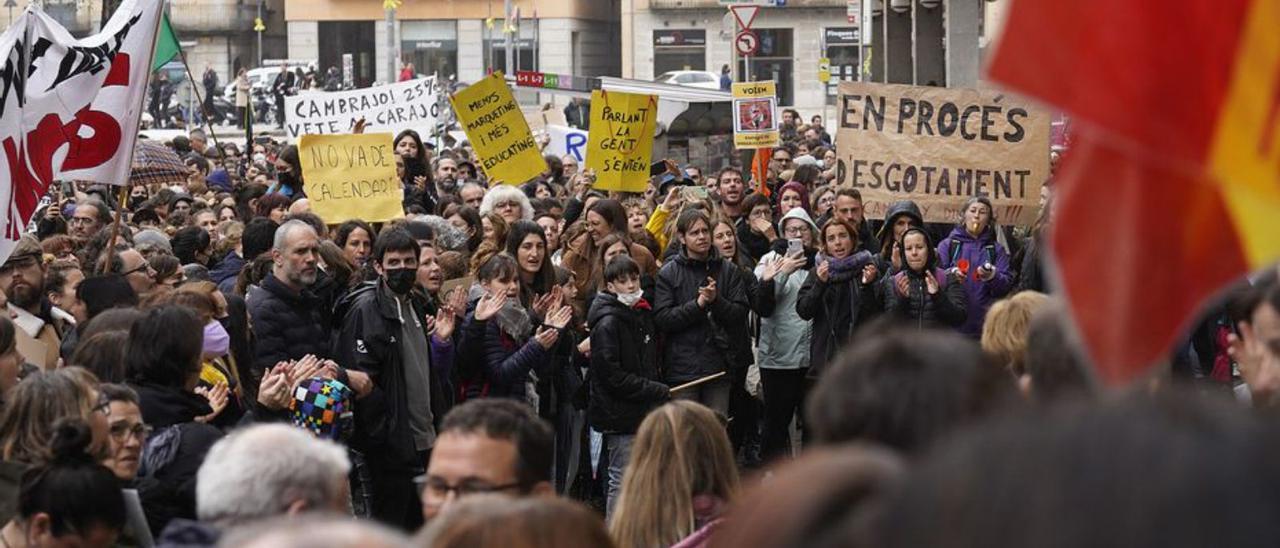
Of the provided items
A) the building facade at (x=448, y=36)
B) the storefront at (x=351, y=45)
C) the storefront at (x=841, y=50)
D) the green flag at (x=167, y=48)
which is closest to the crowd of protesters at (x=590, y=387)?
the green flag at (x=167, y=48)

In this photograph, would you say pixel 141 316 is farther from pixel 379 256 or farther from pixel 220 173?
pixel 220 173

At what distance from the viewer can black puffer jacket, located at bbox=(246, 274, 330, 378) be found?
8273mm

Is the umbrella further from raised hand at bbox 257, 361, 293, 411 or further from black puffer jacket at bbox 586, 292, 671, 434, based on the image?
raised hand at bbox 257, 361, 293, 411

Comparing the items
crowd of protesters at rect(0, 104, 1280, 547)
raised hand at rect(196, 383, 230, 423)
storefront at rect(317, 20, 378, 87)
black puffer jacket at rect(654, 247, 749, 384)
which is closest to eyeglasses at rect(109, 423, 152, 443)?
crowd of protesters at rect(0, 104, 1280, 547)

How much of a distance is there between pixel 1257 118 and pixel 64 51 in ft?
25.4

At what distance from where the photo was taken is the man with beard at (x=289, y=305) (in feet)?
27.2

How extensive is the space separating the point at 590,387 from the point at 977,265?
93.2 inches

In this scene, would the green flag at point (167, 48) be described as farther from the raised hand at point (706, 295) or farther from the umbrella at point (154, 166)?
the raised hand at point (706, 295)

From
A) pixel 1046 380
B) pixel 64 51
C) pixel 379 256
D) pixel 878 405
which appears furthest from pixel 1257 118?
pixel 64 51

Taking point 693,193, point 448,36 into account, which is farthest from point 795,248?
point 448,36

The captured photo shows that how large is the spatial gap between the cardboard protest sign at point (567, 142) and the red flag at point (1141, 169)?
22462 mm

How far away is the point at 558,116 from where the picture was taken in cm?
3512

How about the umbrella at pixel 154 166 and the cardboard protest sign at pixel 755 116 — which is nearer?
the umbrella at pixel 154 166

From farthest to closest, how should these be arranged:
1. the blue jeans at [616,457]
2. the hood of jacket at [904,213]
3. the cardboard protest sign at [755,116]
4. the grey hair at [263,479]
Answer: the cardboard protest sign at [755,116], the hood of jacket at [904,213], the blue jeans at [616,457], the grey hair at [263,479]
